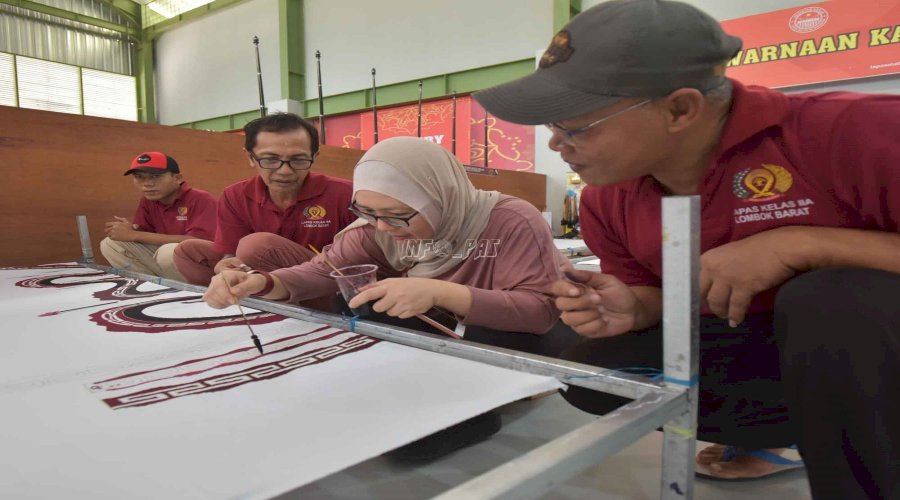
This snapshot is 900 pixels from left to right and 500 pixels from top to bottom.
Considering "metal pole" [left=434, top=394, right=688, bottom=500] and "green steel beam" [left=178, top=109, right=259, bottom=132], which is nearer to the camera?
"metal pole" [left=434, top=394, right=688, bottom=500]

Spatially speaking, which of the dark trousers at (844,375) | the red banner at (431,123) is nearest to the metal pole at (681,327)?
the dark trousers at (844,375)

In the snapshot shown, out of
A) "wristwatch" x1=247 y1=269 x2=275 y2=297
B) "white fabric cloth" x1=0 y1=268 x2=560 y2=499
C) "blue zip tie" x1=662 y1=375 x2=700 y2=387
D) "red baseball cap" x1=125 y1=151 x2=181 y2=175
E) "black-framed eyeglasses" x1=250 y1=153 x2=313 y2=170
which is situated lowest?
"white fabric cloth" x1=0 y1=268 x2=560 y2=499

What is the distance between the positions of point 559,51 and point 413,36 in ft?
21.6

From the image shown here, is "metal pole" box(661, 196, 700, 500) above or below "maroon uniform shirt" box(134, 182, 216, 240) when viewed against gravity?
below

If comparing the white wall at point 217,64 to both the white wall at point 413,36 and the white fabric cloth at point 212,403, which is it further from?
the white fabric cloth at point 212,403

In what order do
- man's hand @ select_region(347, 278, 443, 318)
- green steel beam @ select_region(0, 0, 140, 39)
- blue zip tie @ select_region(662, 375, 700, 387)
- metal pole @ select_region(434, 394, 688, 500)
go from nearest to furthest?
metal pole @ select_region(434, 394, 688, 500) < blue zip tie @ select_region(662, 375, 700, 387) < man's hand @ select_region(347, 278, 443, 318) < green steel beam @ select_region(0, 0, 140, 39)

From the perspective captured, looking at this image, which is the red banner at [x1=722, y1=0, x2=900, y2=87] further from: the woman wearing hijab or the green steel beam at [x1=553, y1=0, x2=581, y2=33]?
the woman wearing hijab

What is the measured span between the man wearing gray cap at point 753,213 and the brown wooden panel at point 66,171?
278 cm

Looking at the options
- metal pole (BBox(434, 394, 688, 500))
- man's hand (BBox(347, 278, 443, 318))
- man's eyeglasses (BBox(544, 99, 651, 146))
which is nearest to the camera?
metal pole (BBox(434, 394, 688, 500))

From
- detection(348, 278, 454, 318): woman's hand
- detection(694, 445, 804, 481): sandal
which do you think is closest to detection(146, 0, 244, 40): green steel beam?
detection(348, 278, 454, 318): woman's hand

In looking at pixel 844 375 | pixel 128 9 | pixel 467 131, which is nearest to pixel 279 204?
pixel 844 375

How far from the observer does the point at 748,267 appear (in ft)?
2.25

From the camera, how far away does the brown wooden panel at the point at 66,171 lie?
2602 mm

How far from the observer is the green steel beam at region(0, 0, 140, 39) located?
884 cm
